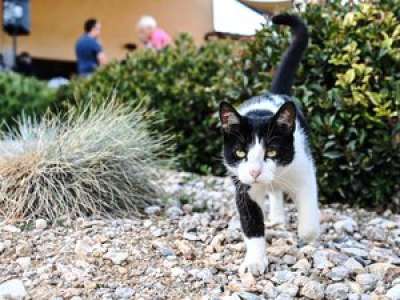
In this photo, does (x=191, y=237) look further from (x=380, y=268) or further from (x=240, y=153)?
(x=380, y=268)

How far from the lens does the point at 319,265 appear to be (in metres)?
2.51

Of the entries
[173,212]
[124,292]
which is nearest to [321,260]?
[124,292]

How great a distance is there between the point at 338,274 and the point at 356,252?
0.36 m

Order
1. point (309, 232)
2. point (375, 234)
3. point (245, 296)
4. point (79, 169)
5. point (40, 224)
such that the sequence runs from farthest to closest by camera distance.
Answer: point (79, 169)
point (375, 234)
point (40, 224)
point (309, 232)
point (245, 296)

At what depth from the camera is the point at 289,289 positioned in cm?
226

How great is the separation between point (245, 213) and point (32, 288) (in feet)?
3.00

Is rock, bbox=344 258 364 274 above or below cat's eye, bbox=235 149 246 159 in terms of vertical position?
below

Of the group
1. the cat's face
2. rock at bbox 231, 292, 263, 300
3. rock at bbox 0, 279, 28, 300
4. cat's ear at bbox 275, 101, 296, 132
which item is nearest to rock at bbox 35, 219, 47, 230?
rock at bbox 0, 279, 28, 300

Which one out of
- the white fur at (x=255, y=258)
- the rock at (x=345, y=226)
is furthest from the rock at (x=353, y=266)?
the rock at (x=345, y=226)

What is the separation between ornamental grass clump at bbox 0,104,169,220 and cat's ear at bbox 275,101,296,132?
1160 mm

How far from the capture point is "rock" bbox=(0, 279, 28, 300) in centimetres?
223

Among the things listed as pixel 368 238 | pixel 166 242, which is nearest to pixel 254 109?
pixel 166 242

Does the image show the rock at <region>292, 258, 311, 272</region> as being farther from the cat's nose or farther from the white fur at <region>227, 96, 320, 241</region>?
the cat's nose

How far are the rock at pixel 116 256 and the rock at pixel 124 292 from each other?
0.77 feet
